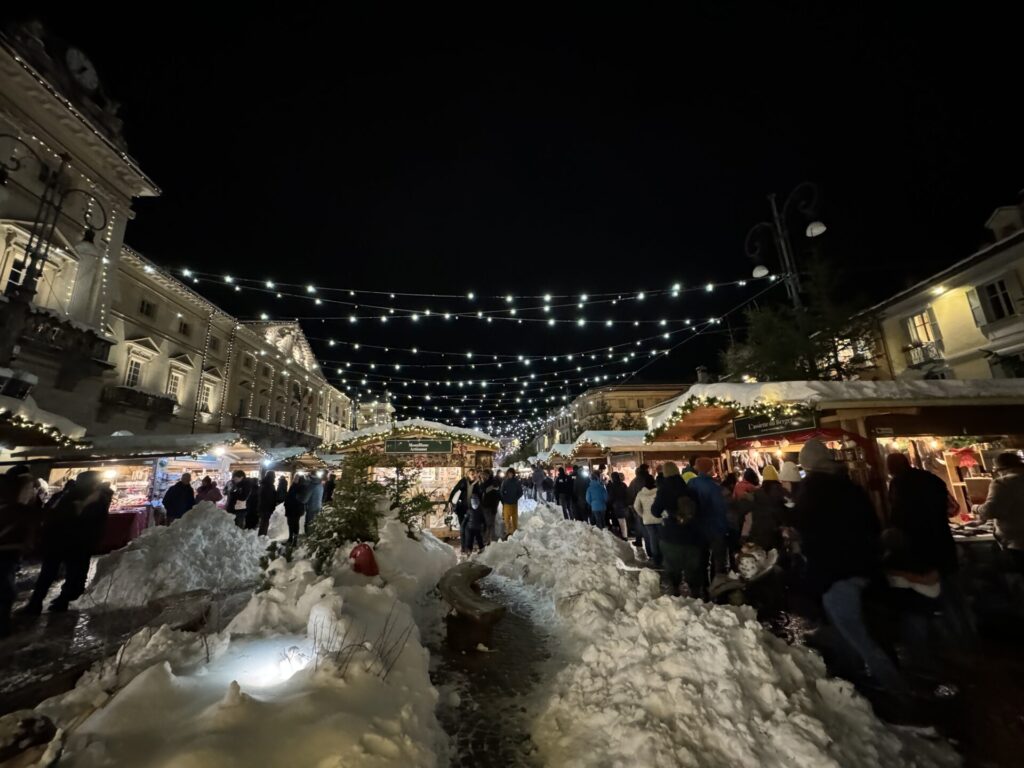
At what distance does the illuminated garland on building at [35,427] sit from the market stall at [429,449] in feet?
18.7

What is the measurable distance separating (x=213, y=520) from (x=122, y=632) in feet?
9.13

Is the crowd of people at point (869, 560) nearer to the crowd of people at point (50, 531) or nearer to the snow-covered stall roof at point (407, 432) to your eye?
the crowd of people at point (50, 531)

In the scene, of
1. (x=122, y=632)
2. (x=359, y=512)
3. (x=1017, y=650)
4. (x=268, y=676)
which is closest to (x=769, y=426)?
(x=1017, y=650)

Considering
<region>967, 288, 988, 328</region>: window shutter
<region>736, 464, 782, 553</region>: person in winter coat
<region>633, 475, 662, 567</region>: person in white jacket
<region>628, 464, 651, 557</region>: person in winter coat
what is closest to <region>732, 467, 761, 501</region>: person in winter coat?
<region>736, 464, 782, 553</region>: person in winter coat

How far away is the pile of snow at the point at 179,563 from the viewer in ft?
23.1

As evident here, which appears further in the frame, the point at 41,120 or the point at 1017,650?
the point at 41,120

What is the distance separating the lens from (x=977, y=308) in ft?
57.5

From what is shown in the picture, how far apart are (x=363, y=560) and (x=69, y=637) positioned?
170 inches

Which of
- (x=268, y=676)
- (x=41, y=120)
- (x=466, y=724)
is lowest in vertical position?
(x=466, y=724)

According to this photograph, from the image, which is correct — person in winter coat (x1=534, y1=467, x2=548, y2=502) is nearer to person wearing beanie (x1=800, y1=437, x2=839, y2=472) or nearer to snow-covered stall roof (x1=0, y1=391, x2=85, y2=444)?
snow-covered stall roof (x1=0, y1=391, x2=85, y2=444)

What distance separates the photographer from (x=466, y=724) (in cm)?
342

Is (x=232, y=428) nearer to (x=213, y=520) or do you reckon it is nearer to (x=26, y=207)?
(x=26, y=207)

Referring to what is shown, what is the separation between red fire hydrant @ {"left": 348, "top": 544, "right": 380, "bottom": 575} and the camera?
5270 millimetres

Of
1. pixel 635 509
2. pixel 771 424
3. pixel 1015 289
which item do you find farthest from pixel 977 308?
pixel 635 509
